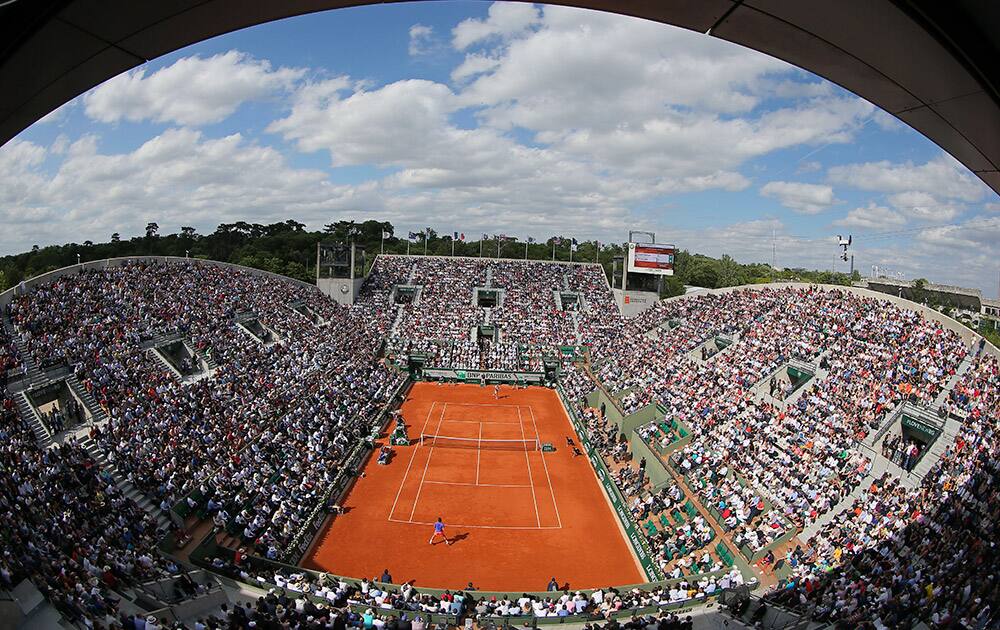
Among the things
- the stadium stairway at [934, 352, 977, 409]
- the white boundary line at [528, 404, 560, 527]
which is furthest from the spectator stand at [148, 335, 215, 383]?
the stadium stairway at [934, 352, 977, 409]

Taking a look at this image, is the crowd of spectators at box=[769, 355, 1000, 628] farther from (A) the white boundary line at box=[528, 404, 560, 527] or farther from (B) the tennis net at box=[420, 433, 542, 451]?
(B) the tennis net at box=[420, 433, 542, 451]

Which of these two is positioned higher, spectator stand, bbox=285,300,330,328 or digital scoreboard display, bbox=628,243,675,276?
digital scoreboard display, bbox=628,243,675,276

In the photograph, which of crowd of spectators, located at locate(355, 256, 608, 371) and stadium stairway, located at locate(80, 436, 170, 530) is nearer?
stadium stairway, located at locate(80, 436, 170, 530)

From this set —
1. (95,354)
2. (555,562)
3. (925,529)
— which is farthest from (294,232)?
(925,529)

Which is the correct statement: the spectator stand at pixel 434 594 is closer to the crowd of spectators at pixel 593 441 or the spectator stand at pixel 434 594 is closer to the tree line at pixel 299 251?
the crowd of spectators at pixel 593 441

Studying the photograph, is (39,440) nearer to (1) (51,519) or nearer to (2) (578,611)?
(1) (51,519)
